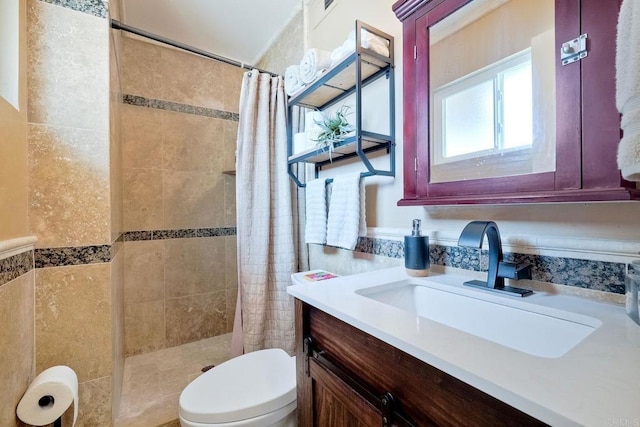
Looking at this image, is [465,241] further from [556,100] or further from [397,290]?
[556,100]

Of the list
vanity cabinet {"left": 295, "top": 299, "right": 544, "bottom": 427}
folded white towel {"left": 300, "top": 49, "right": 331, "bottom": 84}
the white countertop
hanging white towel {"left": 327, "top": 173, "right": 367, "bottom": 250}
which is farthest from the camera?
folded white towel {"left": 300, "top": 49, "right": 331, "bottom": 84}

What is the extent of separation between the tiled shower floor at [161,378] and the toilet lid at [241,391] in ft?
1.73

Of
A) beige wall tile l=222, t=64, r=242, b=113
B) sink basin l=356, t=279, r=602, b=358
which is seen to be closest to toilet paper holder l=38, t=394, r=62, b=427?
sink basin l=356, t=279, r=602, b=358

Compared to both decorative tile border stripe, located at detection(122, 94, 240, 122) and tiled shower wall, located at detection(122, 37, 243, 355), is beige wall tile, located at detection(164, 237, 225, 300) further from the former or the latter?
decorative tile border stripe, located at detection(122, 94, 240, 122)

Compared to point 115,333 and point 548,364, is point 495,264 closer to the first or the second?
point 548,364

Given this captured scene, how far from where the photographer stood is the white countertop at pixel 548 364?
307mm

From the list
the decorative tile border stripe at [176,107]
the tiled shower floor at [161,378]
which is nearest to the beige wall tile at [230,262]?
the tiled shower floor at [161,378]

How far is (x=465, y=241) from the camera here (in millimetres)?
724

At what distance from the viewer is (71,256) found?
39.6 inches

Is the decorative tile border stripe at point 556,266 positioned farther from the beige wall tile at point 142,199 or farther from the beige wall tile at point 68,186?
the beige wall tile at point 142,199

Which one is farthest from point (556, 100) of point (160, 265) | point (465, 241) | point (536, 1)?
point (160, 265)

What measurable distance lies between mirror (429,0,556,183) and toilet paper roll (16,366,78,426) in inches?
56.2

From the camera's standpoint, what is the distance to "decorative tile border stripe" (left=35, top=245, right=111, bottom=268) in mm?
A: 964

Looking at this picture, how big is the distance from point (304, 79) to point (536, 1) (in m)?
0.98
